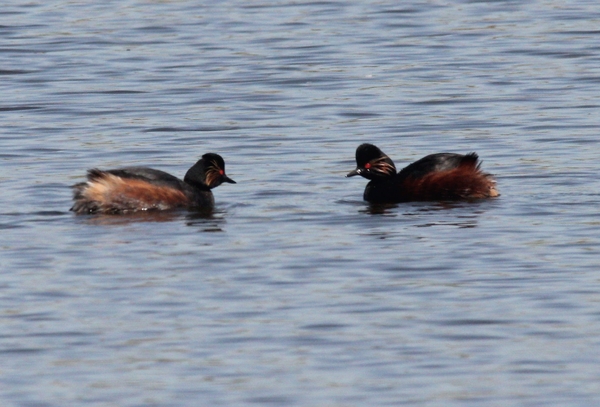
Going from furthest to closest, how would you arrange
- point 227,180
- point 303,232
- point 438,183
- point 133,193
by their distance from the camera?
point 227,180
point 438,183
point 133,193
point 303,232

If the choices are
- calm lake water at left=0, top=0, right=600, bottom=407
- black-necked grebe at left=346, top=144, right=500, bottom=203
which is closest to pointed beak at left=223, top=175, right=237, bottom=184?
calm lake water at left=0, top=0, right=600, bottom=407

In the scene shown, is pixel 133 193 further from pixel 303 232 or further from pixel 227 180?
pixel 303 232

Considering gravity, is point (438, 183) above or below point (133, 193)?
below

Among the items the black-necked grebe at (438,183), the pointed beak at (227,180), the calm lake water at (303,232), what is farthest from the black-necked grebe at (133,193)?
the black-necked grebe at (438,183)

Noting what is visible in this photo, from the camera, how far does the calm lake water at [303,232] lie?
841 centimetres

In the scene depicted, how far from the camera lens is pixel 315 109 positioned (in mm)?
19172

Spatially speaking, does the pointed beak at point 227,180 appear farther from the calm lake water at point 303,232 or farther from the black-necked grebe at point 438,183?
the black-necked grebe at point 438,183

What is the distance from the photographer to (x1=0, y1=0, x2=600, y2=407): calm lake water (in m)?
8.41

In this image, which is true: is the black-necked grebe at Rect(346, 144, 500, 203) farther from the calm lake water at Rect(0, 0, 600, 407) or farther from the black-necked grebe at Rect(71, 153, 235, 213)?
the black-necked grebe at Rect(71, 153, 235, 213)

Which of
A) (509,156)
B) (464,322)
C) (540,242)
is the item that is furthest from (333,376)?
(509,156)

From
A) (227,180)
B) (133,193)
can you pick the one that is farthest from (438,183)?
(133,193)

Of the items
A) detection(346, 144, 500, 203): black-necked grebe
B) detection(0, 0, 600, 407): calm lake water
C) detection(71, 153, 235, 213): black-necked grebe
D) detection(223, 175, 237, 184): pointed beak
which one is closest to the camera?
detection(0, 0, 600, 407): calm lake water

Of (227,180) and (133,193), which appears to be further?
(227,180)

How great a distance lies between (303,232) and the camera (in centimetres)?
1235
